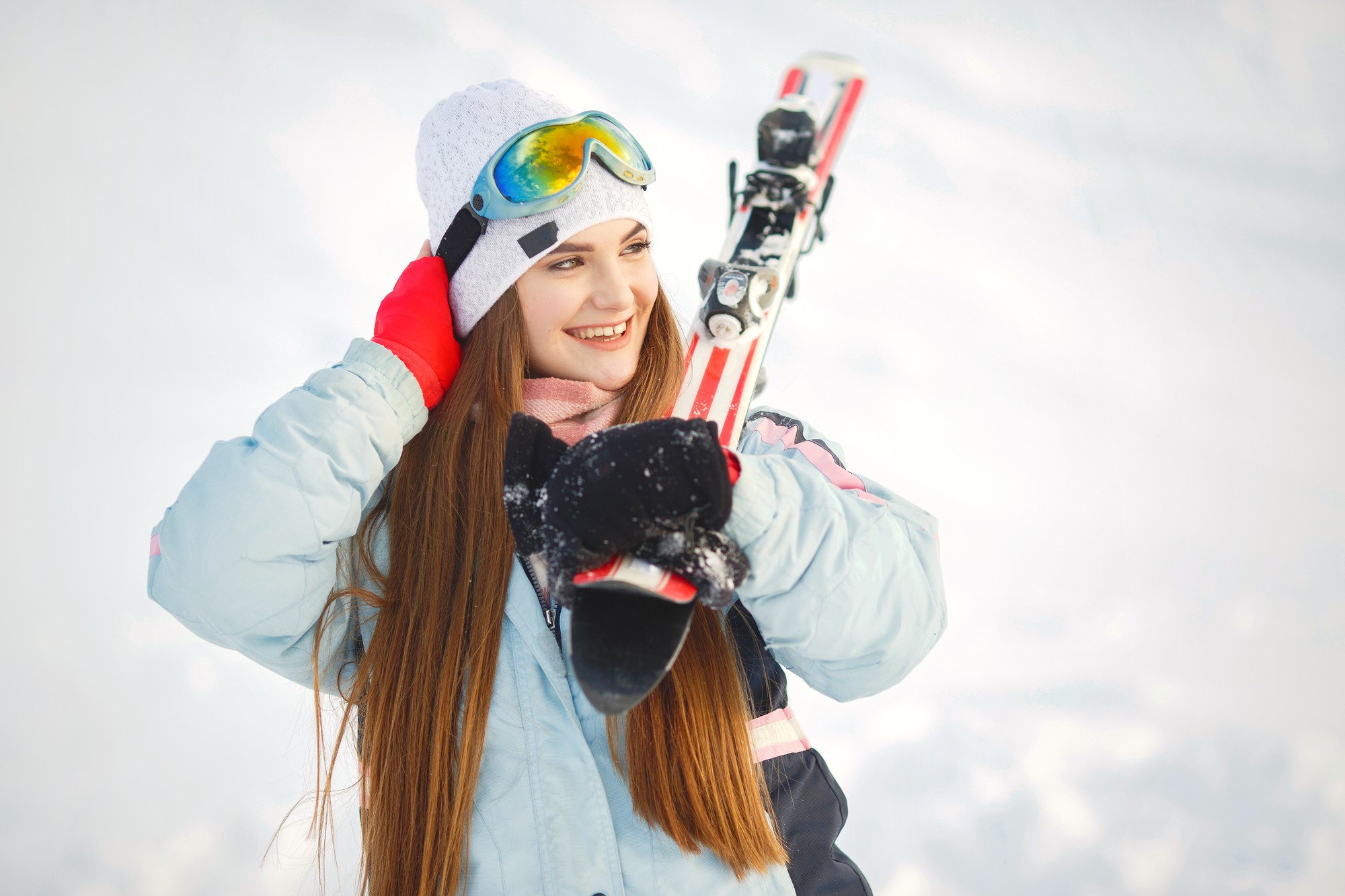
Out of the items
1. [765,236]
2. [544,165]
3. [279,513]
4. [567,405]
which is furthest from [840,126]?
[279,513]

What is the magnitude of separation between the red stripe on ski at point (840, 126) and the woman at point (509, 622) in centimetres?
47

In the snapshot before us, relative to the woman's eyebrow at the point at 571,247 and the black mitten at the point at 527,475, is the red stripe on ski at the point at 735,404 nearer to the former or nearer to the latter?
the black mitten at the point at 527,475

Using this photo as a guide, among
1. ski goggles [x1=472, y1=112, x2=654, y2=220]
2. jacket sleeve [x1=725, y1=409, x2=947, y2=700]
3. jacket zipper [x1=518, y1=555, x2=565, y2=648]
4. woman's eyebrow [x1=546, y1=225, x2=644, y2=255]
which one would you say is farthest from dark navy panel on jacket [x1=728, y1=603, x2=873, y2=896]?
ski goggles [x1=472, y1=112, x2=654, y2=220]

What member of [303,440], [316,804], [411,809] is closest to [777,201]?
[303,440]

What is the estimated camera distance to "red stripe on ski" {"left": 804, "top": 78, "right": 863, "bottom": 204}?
5.09 ft

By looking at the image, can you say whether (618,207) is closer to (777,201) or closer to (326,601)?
(777,201)

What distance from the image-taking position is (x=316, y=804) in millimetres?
1592

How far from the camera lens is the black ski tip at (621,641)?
1.00 m

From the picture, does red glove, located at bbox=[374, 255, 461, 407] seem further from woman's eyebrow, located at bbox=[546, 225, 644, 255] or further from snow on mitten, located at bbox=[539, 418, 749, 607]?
snow on mitten, located at bbox=[539, 418, 749, 607]

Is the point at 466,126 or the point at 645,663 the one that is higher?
the point at 466,126

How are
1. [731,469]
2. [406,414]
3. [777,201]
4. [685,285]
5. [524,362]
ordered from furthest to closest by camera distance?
[685,285]
[524,362]
[406,414]
[777,201]
[731,469]

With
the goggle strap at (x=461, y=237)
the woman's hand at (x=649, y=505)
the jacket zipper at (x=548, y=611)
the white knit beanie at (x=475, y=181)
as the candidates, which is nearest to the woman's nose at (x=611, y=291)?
the white knit beanie at (x=475, y=181)

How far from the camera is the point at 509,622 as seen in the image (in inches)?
61.2

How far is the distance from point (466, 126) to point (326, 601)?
3.45ft
